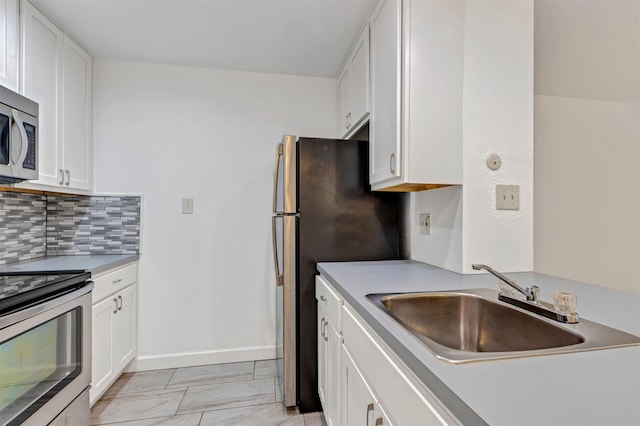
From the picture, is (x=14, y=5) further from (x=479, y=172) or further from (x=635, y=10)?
(x=635, y=10)

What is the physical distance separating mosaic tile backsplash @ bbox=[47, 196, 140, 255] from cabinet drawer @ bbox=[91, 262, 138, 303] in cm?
18

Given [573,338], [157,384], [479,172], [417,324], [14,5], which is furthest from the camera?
[157,384]

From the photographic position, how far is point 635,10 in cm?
173

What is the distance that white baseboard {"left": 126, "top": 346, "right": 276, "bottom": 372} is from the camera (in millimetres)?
2362

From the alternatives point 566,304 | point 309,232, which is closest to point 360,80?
point 309,232

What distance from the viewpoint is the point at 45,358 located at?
1301mm

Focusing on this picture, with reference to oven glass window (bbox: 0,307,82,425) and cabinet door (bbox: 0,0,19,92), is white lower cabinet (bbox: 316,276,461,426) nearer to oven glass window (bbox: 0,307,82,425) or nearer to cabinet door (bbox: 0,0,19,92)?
oven glass window (bbox: 0,307,82,425)

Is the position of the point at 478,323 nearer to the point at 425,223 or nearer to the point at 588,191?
the point at 425,223

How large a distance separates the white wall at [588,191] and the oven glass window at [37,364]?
10.2ft

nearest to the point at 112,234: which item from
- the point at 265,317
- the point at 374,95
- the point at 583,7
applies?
the point at 265,317

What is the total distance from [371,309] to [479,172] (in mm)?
945

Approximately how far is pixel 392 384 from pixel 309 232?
111cm

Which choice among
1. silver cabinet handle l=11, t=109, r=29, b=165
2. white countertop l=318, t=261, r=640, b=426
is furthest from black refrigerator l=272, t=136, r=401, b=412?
silver cabinet handle l=11, t=109, r=29, b=165

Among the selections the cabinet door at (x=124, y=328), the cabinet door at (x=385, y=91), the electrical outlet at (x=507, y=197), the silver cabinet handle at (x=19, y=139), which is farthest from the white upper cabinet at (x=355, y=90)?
the cabinet door at (x=124, y=328)
